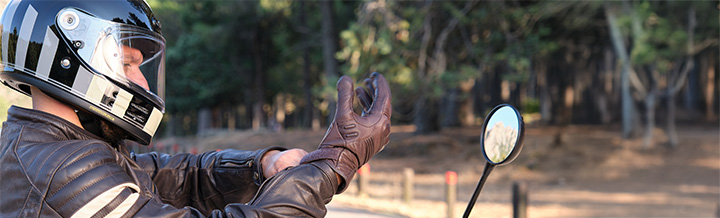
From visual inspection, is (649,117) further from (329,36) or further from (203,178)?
(203,178)

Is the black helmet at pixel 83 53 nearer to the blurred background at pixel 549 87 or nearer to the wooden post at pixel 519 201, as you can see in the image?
the wooden post at pixel 519 201

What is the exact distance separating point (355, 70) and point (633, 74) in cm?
922

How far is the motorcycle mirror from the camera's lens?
1.87m

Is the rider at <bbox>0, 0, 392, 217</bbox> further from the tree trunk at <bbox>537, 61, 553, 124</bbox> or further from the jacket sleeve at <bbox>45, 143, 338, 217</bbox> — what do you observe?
the tree trunk at <bbox>537, 61, 553, 124</bbox>

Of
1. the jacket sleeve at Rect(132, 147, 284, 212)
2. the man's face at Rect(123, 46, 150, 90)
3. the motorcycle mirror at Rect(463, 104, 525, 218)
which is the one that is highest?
the man's face at Rect(123, 46, 150, 90)

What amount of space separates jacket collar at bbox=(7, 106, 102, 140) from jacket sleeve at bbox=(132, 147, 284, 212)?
1.90ft

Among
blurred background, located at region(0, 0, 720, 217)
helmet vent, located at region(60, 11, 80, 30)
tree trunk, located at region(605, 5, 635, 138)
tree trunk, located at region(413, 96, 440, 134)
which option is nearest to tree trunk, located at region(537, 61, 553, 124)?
blurred background, located at region(0, 0, 720, 217)

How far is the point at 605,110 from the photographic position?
1209 inches

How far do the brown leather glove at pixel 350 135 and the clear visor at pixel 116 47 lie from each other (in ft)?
2.07

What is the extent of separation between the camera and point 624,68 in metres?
19.6

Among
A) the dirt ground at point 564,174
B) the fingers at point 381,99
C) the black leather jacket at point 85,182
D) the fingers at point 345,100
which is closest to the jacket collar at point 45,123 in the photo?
the black leather jacket at point 85,182

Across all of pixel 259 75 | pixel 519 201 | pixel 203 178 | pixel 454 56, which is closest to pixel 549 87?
pixel 454 56

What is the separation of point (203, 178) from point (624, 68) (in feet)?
63.4

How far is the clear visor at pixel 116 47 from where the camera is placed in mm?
1833
